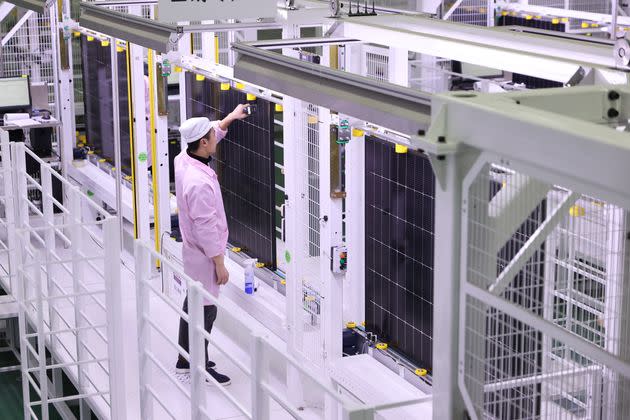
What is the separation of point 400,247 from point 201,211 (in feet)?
4.69

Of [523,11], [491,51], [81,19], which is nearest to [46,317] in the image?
[81,19]

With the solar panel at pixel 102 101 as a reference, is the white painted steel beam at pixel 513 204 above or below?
above

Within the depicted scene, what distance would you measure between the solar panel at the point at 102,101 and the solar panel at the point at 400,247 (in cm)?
458

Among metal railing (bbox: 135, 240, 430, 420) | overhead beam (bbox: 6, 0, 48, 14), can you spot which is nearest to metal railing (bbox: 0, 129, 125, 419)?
metal railing (bbox: 135, 240, 430, 420)

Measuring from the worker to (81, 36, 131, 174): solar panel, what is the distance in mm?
3506

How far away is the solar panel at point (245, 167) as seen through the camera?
7.38 metres

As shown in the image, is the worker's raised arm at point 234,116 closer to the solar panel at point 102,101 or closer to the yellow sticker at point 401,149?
the yellow sticker at point 401,149

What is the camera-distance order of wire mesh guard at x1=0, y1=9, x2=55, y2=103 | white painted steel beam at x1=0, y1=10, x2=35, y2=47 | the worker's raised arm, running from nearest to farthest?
the worker's raised arm < white painted steel beam at x1=0, y1=10, x2=35, y2=47 < wire mesh guard at x1=0, y1=9, x2=55, y2=103

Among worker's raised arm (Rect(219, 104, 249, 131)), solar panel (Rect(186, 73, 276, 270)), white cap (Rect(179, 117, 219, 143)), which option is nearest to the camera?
white cap (Rect(179, 117, 219, 143))

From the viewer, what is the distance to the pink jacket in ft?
21.7

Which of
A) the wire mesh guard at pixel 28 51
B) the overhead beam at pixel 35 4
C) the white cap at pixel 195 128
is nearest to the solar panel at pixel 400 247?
the white cap at pixel 195 128

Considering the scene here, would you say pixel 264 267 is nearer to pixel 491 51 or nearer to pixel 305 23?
pixel 305 23

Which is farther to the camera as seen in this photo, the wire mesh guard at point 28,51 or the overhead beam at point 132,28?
the wire mesh guard at point 28,51

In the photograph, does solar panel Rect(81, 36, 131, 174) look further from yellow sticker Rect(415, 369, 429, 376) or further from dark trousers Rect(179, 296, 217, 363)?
yellow sticker Rect(415, 369, 429, 376)
